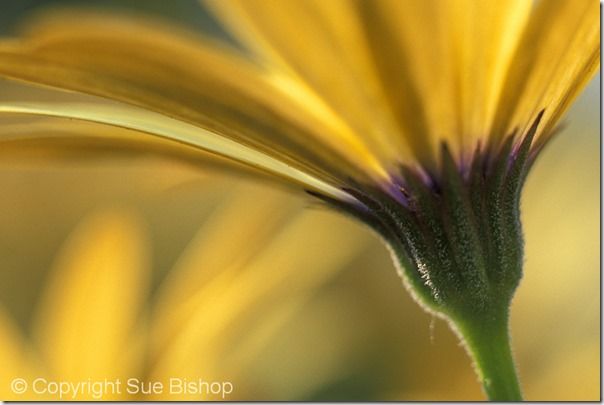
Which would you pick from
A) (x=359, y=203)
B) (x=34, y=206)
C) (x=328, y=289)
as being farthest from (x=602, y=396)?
(x=34, y=206)

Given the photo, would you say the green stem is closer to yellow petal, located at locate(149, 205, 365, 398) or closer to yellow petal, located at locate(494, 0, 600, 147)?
yellow petal, located at locate(494, 0, 600, 147)

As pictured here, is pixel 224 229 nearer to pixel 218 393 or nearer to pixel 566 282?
pixel 218 393

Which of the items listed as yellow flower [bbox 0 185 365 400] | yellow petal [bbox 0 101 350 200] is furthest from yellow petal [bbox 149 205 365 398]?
yellow petal [bbox 0 101 350 200]

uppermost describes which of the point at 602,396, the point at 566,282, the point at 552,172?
the point at 552,172

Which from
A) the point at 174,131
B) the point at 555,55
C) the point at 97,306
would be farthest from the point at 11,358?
the point at 555,55

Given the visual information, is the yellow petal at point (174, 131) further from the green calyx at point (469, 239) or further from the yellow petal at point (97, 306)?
the yellow petal at point (97, 306)

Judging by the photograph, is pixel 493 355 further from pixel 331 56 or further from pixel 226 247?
pixel 226 247

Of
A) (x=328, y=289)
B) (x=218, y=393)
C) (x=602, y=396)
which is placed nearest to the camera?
(x=602, y=396)
